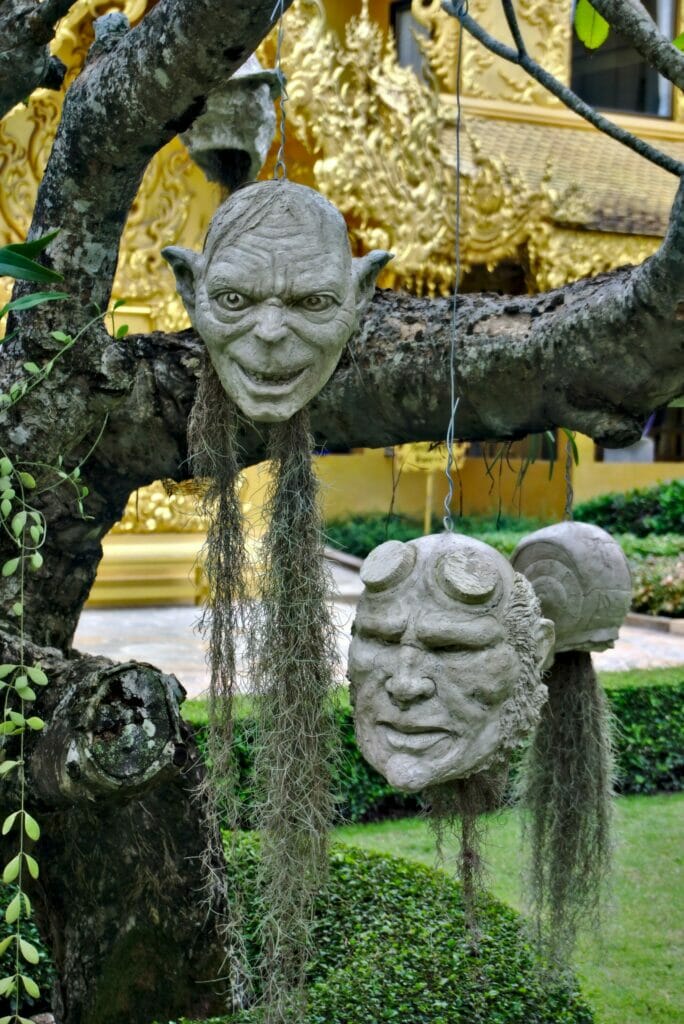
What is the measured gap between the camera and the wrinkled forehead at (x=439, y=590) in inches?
65.9

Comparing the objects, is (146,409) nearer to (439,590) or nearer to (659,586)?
(439,590)

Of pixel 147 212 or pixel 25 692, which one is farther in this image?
pixel 147 212

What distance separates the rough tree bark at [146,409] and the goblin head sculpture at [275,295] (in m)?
0.31

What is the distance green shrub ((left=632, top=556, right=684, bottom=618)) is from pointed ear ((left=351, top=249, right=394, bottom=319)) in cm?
697

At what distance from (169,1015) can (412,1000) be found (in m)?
0.49

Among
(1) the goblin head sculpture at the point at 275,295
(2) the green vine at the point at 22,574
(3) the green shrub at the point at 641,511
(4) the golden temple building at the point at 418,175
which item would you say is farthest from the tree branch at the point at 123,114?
(3) the green shrub at the point at 641,511

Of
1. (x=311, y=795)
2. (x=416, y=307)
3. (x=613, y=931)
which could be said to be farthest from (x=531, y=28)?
(x=311, y=795)

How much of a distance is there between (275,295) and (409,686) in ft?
1.84

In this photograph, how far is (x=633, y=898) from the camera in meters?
4.43

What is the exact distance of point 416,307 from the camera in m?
2.27

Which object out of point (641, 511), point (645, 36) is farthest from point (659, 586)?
point (645, 36)

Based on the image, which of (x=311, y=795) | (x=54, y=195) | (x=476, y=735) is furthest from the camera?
(x=54, y=195)

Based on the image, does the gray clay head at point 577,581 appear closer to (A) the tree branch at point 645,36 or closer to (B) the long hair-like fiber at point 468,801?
(B) the long hair-like fiber at point 468,801

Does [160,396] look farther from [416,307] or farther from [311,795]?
[311,795]
